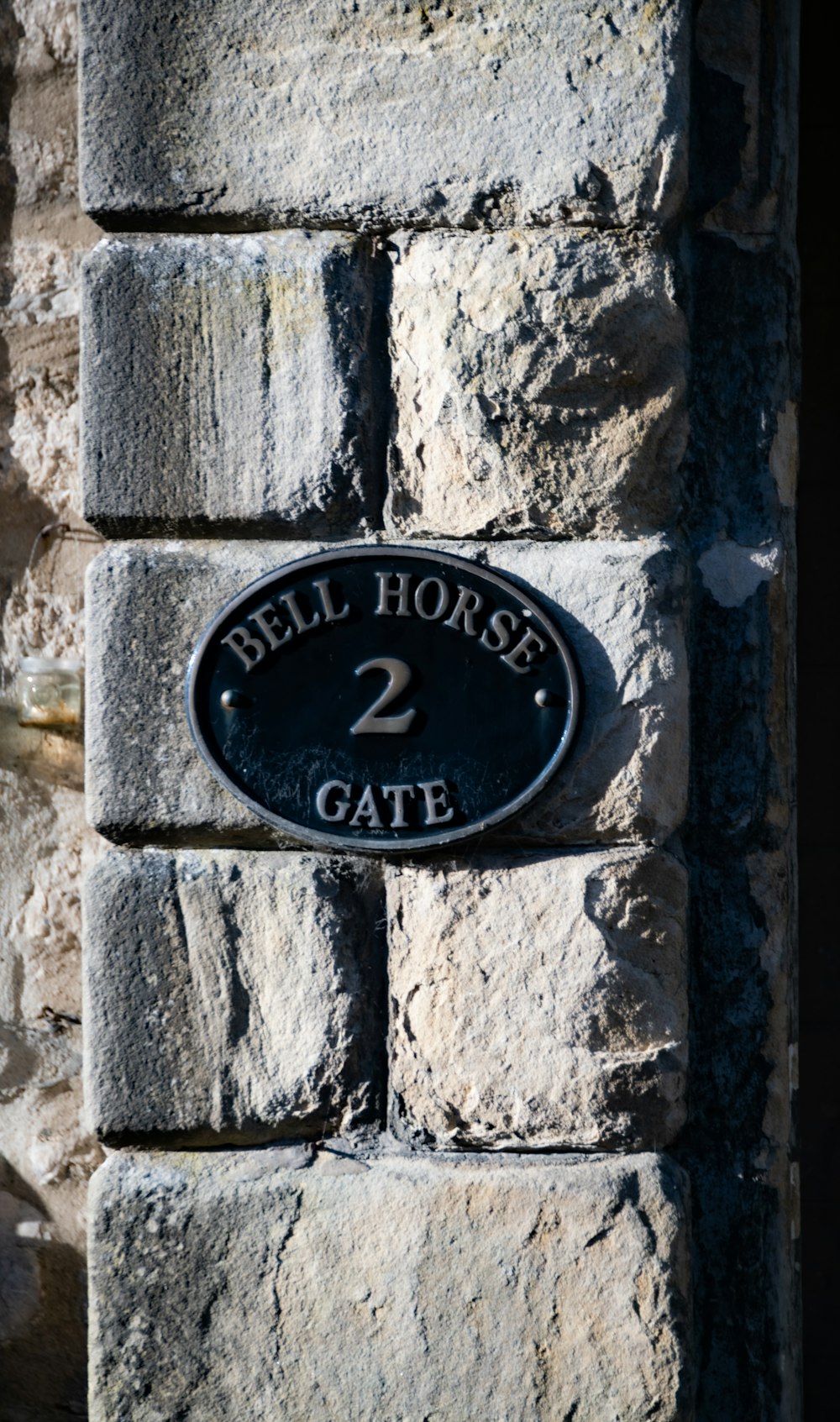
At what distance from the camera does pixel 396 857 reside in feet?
4.17

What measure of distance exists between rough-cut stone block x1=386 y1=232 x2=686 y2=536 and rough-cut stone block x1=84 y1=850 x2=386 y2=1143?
0.47m

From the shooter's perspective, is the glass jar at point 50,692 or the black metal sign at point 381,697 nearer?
the black metal sign at point 381,697

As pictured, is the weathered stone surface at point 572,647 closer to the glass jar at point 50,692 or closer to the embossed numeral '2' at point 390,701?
the embossed numeral '2' at point 390,701

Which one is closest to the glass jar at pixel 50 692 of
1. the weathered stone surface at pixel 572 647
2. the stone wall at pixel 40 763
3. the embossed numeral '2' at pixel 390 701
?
the stone wall at pixel 40 763

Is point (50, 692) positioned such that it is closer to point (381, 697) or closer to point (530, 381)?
point (381, 697)

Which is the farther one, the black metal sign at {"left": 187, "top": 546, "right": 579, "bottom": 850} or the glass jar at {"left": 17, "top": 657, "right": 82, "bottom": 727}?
the glass jar at {"left": 17, "top": 657, "right": 82, "bottom": 727}

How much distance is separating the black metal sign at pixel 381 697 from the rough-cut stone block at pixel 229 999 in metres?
0.09

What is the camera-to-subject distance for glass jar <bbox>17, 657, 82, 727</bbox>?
167cm

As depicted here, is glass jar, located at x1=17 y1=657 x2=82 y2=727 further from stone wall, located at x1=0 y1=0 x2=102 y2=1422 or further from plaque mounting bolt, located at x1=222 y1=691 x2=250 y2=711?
plaque mounting bolt, located at x1=222 y1=691 x2=250 y2=711

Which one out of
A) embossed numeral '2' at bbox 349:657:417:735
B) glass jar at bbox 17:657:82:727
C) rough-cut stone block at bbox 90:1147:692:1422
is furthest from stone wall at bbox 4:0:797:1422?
glass jar at bbox 17:657:82:727

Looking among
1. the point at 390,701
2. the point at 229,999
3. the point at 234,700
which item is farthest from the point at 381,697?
the point at 229,999

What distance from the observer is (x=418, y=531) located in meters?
1.30

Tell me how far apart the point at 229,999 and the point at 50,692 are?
→ 64cm

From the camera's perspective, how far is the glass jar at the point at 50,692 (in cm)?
167
